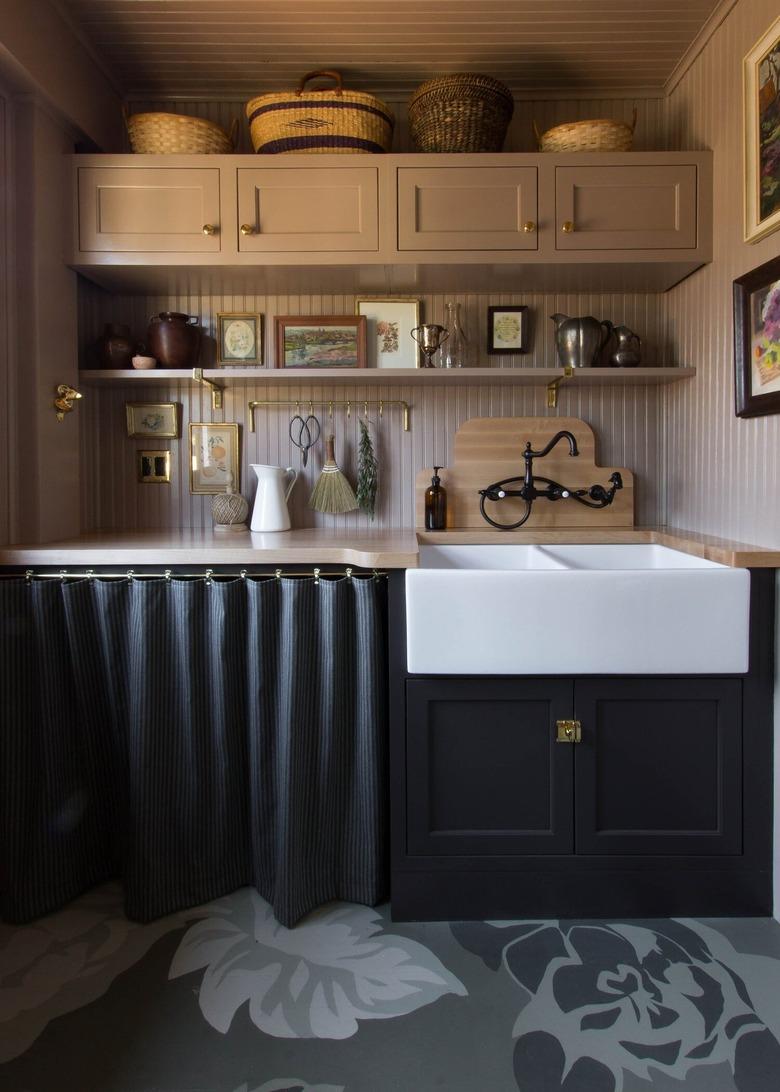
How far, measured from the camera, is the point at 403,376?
2289mm

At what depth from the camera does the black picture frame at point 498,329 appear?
2506mm

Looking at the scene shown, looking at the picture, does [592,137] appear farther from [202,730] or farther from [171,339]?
[202,730]

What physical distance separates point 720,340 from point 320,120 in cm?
141

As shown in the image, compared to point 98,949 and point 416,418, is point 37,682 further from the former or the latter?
point 416,418

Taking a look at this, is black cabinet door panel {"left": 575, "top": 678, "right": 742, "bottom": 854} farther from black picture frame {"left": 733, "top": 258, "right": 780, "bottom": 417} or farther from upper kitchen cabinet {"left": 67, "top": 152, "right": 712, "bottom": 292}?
upper kitchen cabinet {"left": 67, "top": 152, "right": 712, "bottom": 292}

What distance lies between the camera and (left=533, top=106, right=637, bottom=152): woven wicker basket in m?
2.15

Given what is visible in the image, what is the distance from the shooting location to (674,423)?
245cm

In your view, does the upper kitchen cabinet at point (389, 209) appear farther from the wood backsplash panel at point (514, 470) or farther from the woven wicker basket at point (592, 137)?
the wood backsplash panel at point (514, 470)

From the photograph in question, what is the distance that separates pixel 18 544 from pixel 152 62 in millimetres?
1665

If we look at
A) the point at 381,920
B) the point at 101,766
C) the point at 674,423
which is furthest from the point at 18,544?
the point at 674,423

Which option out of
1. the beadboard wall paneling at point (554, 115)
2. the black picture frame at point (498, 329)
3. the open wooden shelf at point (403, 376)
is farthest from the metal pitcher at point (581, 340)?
the beadboard wall paneling at point (554, 115)

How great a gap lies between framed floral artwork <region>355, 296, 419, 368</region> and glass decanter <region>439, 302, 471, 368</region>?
0.12 m

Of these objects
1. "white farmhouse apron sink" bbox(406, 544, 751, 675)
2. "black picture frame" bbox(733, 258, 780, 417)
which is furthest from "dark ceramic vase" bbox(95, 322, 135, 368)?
"black picture frame" bbox(733, 258, 780, 417)

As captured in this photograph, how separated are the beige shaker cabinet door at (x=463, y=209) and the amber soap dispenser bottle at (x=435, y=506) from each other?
764 millimetres
